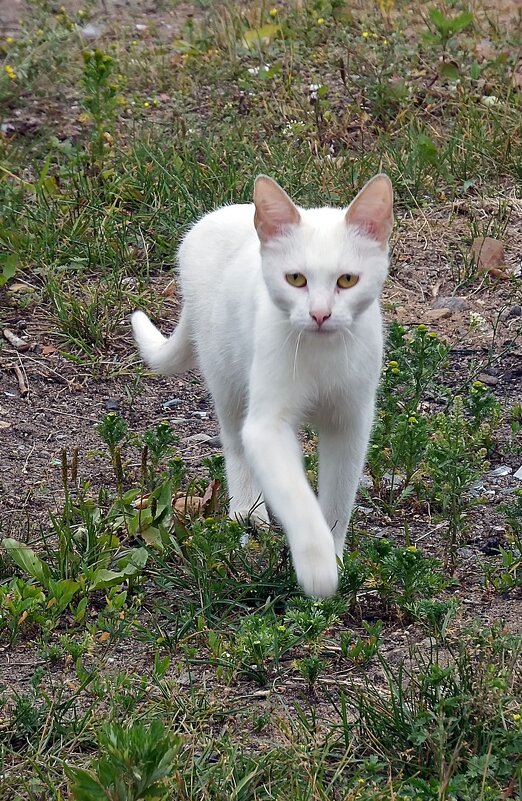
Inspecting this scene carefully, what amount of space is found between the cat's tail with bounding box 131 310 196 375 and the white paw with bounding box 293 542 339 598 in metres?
1.58

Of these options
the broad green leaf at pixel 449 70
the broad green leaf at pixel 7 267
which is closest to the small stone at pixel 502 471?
the broad green leaf at pixel 7 267

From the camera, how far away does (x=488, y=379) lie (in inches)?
195

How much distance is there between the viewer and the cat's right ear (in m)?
3.24

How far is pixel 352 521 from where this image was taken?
4.06m

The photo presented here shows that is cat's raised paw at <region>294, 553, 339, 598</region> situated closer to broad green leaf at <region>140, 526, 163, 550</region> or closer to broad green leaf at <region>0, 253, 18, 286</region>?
broad green leaf at <region>140, 526, 163, 550</region>

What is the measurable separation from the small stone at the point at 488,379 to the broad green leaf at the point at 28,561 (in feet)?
6.87

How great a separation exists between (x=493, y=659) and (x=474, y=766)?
372 millimetres

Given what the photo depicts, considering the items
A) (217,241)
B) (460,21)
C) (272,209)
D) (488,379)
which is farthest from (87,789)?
(460,21)

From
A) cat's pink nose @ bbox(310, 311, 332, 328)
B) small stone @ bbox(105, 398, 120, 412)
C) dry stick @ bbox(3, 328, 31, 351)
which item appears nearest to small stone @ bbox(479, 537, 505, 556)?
cat's pink nose @ bbox(310, 311, 332, 328)

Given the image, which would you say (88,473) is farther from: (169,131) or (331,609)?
(169,131)

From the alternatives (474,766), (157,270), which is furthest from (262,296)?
(157,270)

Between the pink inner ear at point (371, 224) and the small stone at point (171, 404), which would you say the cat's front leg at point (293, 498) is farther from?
the small stone at point (171, 404)

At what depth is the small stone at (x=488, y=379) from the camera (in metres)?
4.93

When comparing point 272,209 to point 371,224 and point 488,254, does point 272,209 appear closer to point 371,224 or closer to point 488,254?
point 371,224
